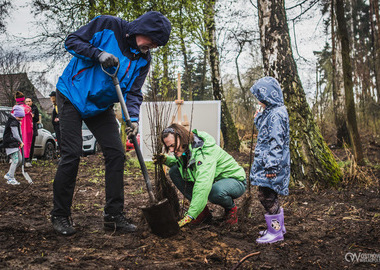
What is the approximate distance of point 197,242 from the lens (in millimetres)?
2406

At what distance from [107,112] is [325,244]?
2009mm

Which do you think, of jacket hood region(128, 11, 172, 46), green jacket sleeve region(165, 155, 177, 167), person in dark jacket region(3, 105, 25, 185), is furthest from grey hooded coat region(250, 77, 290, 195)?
person in dark jacket region(3, 105, 25, 185)

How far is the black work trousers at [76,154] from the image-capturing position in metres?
2.49

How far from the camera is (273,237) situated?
2561 mm

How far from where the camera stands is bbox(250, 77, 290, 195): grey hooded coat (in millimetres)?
2600

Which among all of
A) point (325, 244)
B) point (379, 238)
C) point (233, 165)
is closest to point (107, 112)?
point (233, 165)

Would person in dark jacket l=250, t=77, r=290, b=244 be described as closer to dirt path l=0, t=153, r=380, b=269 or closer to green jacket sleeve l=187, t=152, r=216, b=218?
dirt path l=0, t=153, r=380, b=269

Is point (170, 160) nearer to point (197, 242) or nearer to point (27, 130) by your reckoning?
point (197, 242)

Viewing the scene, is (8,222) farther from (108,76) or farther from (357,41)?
(357,41)

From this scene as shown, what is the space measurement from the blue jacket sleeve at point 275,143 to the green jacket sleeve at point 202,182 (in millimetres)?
447

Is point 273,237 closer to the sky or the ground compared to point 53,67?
closer to the ground

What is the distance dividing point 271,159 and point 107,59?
143 cm

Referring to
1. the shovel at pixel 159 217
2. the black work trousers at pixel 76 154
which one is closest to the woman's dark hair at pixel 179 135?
the black work trousers at pixel 76 154

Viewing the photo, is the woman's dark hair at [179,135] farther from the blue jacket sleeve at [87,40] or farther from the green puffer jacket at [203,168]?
the blue jacket sleeve at [87,40]
